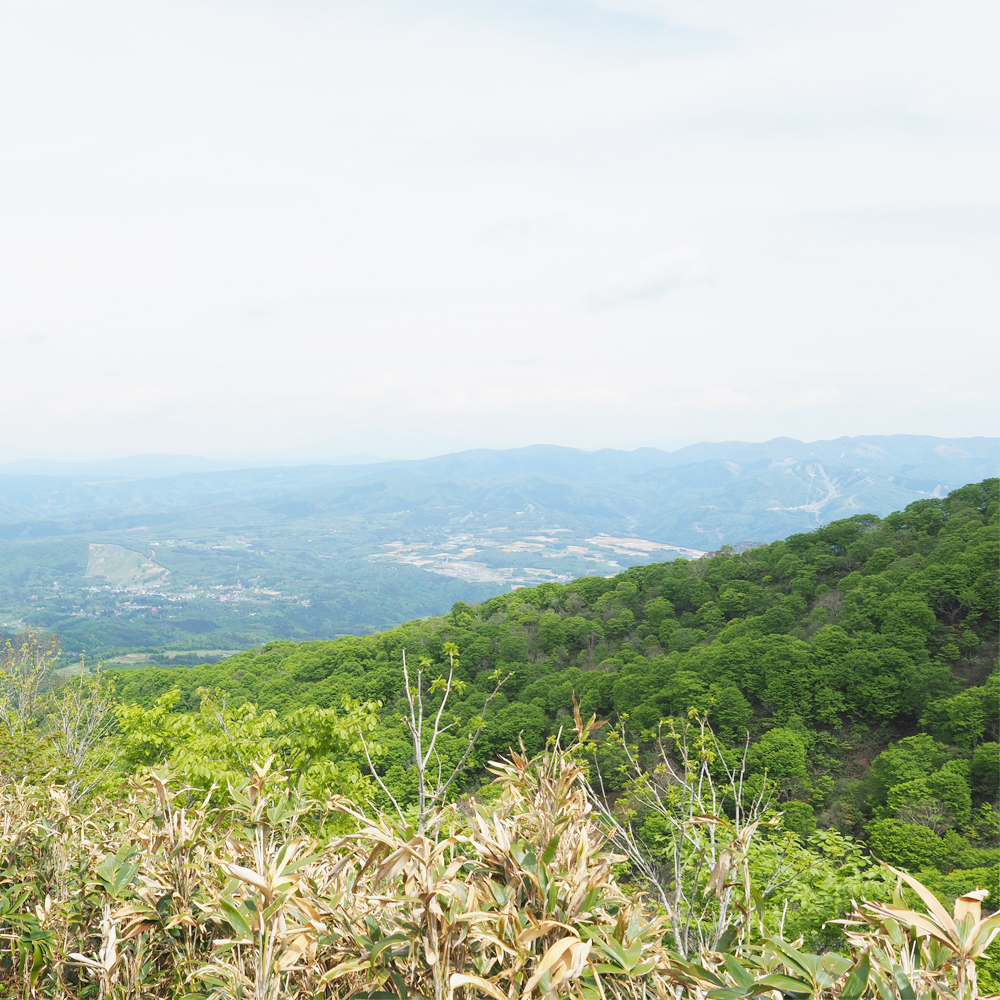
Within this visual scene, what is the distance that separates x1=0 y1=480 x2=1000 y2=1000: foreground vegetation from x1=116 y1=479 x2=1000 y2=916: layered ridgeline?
10 centimetres

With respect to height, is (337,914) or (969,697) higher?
(337,914)

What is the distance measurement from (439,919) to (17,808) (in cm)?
315

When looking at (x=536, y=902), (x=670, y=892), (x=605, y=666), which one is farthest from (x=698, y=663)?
(x=536, y=902)

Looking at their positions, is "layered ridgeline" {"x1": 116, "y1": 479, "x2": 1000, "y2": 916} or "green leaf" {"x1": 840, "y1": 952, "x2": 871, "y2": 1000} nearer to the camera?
"green leaf" {"x1": 840, "y1": 952, "x2": 871, "y2": 1000}

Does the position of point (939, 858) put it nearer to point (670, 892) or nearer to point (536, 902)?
point (670, 892)

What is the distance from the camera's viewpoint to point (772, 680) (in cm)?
1917

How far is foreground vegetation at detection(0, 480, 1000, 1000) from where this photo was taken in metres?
1.90

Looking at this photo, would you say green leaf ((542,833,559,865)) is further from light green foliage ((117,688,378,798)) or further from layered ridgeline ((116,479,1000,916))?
light green foliage ((117,688,378,798))

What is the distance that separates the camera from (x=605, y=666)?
24812mm

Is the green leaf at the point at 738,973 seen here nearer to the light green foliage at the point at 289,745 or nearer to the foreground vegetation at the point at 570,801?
the foreground vegetation at the point at 570,801

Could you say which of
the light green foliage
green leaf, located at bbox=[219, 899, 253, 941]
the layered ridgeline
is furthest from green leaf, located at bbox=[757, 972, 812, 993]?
the light green foliage

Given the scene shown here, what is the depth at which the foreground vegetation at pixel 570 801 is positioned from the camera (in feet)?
6.22

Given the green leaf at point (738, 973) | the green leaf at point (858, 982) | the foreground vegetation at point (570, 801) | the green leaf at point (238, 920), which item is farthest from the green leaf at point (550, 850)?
the green leaf at point (238, 920)

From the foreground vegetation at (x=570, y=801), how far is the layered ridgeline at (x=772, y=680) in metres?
0.10
